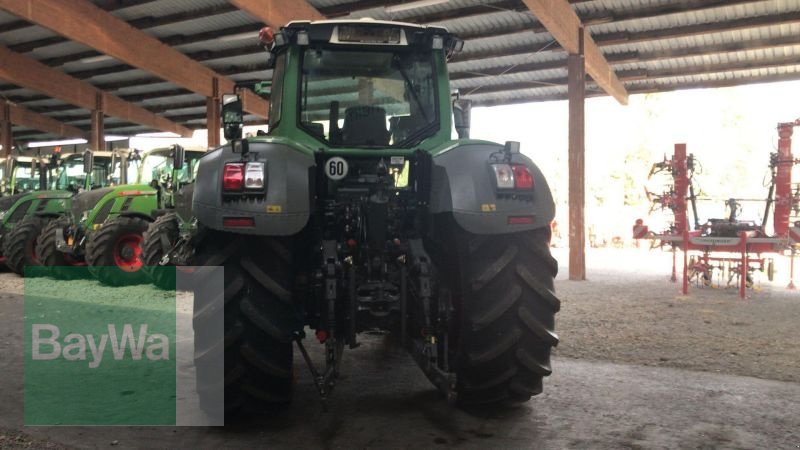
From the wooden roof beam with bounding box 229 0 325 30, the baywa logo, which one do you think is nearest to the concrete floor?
the baywa logo

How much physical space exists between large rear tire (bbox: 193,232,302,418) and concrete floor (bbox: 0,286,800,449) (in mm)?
282

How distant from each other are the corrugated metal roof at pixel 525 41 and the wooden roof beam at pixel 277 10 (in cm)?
59

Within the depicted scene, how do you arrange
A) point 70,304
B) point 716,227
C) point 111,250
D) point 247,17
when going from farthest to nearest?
1. point 247,17
2. point 716,227
3. point 111,250
4. point 70,304

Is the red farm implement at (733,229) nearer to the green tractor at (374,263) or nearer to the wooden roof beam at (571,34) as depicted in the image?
the wooden roof beam at (571,34)

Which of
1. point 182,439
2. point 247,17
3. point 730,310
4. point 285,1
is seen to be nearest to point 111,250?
point 285,1

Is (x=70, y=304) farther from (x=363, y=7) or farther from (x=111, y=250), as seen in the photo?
(x=363, y=7)

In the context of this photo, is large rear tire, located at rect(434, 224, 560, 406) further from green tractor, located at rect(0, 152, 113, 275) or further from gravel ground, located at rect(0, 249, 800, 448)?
green tractor, located at rect(0, 152, 113, 275)

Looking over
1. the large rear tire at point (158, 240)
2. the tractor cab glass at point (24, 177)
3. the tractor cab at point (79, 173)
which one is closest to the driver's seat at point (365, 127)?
the large rear tire at point (158, 240)

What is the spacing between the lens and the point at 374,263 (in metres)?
3.55

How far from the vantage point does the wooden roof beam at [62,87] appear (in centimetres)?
1639

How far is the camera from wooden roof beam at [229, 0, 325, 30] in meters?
10.2

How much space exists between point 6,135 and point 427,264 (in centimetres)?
2283

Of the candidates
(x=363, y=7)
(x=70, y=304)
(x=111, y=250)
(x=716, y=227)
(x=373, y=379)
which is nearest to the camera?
(x=373, y=379)

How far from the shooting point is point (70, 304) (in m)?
8.21
